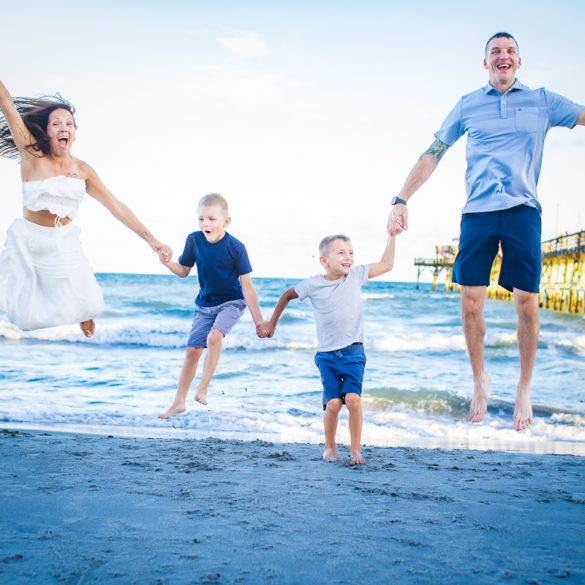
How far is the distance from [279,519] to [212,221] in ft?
7.72

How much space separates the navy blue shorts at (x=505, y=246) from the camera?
13.8ft

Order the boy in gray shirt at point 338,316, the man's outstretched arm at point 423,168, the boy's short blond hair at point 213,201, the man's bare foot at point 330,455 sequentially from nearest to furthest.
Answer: the man's outstretched arm at point 423,168, the boy's short blond hair at point 213,201, the boy in gray shirt at point 338,316, the man's bare foot at point 330,455

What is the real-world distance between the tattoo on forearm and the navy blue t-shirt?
5.53ft

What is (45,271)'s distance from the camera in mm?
3953

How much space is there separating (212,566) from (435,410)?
7930 millimetres

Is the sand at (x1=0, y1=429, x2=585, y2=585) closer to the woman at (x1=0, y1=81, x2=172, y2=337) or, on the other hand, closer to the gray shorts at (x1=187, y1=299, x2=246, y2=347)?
the gray shorts at (x1=187, y1=299, x2=246, y2=347)

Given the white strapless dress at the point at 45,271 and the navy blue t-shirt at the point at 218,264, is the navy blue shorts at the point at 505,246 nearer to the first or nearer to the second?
the navy blue t-shirt at the point at 218,264

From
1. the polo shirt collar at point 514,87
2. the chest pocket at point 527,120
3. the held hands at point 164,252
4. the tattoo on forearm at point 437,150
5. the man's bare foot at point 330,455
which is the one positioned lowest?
the man's bare foot at point 330,455

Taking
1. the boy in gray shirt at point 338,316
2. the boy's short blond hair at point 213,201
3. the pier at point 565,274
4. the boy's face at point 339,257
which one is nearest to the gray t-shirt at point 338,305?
the boy in gray shirt at point 338,316

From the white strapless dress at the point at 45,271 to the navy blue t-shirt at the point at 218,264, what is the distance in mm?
1205

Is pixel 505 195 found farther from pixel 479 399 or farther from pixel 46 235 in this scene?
pixel 46 235

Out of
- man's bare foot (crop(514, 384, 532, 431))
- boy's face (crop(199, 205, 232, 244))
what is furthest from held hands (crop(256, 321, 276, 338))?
man's bare foot (crop(514, 384, 532, 431))

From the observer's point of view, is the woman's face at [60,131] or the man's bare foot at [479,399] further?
the man's bare foot at [479,399]

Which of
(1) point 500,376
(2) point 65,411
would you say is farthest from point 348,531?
(1) point 500,376
